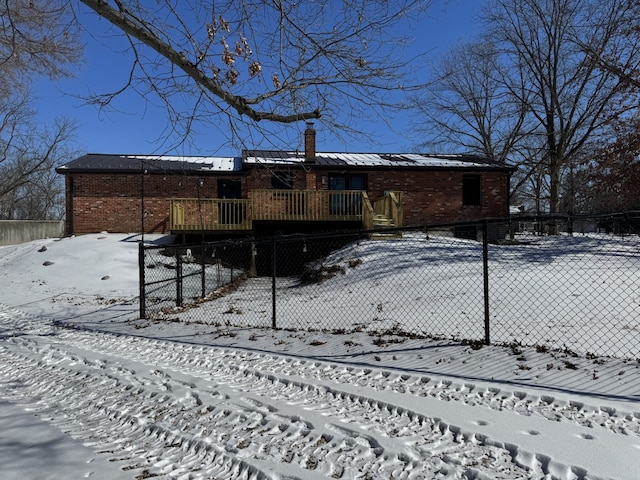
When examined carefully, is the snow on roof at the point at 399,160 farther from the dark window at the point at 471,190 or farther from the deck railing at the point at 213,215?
the deck railing at the point at 213,215

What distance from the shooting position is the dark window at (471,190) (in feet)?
66.0

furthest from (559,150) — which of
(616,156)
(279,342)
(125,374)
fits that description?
(125,374)

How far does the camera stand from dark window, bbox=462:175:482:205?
2012 centimetres

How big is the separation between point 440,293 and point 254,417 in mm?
5019

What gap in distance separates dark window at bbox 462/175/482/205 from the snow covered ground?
589 inches

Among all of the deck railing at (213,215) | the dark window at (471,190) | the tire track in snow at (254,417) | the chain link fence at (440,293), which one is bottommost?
the tire track in snow at (254,417)

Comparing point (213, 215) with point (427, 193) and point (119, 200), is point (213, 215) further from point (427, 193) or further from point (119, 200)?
point (427, 193)

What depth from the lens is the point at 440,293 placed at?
7.53m

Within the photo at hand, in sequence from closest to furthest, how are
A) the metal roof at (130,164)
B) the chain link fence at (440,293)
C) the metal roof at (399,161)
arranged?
the chain link fence at (440,293)
the metal roof at (130,164)
the metal roof at (399,161)

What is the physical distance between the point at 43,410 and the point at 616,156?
17.4 m

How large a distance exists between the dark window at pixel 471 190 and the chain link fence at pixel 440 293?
19.8ft

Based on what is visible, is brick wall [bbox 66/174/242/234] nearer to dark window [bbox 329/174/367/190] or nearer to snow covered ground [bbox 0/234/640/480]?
dark window [bbox 329/174/367/190]

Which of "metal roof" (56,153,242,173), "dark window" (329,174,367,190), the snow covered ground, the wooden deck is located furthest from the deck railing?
the snow covered ground

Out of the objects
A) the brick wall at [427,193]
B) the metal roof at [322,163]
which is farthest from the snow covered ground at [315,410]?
the brick wall at [427,193]
